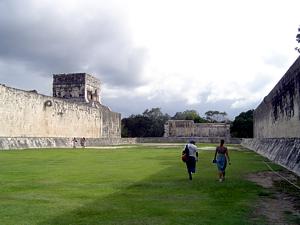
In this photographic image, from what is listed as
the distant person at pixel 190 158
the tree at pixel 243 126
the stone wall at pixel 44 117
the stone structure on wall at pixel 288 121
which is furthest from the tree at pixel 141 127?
the distant person at pixel 190 158

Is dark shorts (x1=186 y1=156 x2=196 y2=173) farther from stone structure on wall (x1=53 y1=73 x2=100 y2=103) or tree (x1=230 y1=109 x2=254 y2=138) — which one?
tree (x1=230 y1=109 x2=254 y2=138)

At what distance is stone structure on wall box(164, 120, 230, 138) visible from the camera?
191ft

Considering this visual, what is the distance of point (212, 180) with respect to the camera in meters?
10.1

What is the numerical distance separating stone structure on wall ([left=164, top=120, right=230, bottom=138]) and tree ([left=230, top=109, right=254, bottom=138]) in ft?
22.2

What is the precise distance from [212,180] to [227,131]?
48.8 m

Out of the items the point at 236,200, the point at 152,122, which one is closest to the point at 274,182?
the point at 236,200

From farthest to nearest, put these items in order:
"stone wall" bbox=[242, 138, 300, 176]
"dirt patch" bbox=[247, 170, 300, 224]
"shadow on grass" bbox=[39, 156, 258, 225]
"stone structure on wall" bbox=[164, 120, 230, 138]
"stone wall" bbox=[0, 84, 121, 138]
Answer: "stone structure on wall" bbox=[164, 120, 230, 138], "stone wall" bbox=[0, 84, 121, 138], "stone wall" bbox=[242, 138, 300, 176], "dirt patch" bbox=[247, 170, 300, 224], "shadow on grass" bbox=[39, 156, 258, 225]

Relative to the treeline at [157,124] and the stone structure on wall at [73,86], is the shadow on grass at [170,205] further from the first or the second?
the treeline at [157,124]

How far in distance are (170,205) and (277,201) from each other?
1.96m

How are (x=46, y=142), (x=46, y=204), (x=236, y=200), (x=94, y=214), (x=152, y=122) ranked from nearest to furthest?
1. (x=94, y=214)
2. (x=46, y=204)
3. (x=236, y=200)
4. (x=46, y=142)
5. (x=152, y=122)

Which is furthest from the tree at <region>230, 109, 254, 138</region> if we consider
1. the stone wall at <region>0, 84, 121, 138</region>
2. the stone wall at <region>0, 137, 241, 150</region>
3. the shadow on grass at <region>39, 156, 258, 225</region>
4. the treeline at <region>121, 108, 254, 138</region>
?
the shadow on grass at <region>39, 156, 258, 225</region>

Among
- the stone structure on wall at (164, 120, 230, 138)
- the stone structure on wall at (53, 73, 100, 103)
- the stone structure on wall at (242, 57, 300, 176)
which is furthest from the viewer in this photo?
the stone structure on wall at (164, 120, 230, 138)

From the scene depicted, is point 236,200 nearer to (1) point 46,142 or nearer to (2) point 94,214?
(2) point 94,214

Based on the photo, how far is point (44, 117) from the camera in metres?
34.7
